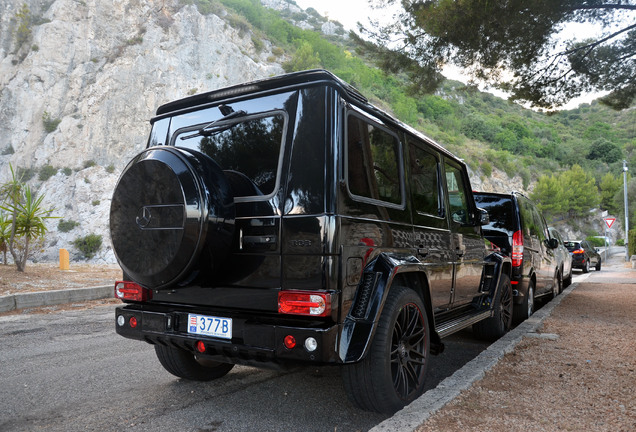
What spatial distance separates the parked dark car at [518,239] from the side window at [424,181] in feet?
7.84

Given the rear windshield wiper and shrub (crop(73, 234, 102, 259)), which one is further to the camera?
shrub (crop(73, 234, 102, 259))

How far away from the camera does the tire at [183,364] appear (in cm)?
354

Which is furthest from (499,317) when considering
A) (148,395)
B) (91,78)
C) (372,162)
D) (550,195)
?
(550,195)

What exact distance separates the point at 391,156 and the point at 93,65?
5183 cm

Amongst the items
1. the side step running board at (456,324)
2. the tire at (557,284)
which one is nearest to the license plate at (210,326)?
the side step running board at (456,324)

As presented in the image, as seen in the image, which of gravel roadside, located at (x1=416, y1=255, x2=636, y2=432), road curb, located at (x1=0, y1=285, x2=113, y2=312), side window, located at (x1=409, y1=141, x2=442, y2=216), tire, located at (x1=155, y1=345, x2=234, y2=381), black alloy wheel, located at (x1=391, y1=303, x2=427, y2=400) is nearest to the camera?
gravel roadside, located at (x1=416, y1=255, x2=636, y2=432)

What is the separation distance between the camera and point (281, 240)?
2.66 metres

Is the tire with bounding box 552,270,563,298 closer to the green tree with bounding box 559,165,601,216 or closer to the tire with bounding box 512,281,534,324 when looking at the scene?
the tire with bounding box 512,281,534,324

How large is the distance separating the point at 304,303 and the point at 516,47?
8581 mm

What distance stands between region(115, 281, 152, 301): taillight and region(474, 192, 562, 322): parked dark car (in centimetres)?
455

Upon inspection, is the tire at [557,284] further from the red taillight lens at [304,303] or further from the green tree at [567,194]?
the green tree at [567,194]

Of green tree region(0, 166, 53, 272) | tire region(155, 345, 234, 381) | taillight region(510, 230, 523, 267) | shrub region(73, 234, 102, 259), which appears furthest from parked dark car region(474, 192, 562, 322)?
shrub region(73, 234, 102, 259)

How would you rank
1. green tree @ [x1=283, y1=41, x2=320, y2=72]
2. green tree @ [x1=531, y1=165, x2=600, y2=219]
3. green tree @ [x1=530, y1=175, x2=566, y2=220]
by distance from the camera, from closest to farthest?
green tree @ [x1=530, y1=175, x2=566, y2=220], green tree @ [x1=531, y1=165, x2=600, y2=219], green tree @ [x1=283, y1=41, x2=320, y2=72]

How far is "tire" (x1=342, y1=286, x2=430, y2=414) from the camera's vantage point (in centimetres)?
272
